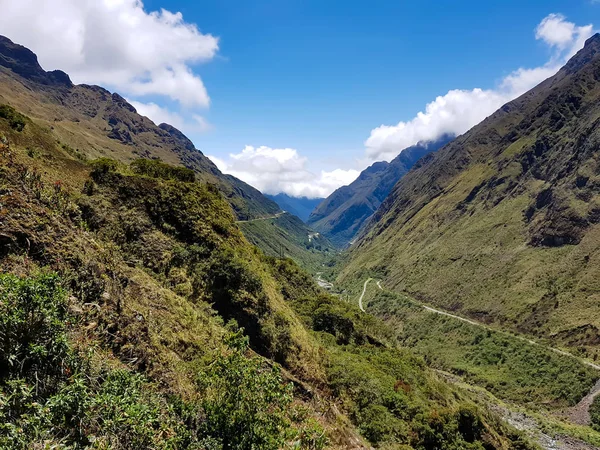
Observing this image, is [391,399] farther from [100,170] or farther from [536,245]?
[536,245]

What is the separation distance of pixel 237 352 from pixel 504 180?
20943cm

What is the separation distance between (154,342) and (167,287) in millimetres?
8376

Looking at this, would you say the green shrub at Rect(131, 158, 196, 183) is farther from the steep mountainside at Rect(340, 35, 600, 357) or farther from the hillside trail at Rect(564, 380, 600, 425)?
the steep mountainside at Rect(340, 35, 600, 357)

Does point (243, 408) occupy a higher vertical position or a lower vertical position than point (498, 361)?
higher

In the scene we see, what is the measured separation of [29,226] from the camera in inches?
620

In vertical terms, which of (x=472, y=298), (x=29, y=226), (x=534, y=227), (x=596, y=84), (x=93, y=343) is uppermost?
(x=596, y=84)

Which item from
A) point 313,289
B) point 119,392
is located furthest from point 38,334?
point 313,289

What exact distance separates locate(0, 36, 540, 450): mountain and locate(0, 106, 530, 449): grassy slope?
0.12 meters

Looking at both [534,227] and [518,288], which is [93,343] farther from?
[534,227]

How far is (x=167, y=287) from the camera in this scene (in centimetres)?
2467

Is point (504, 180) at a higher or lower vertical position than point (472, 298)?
higher

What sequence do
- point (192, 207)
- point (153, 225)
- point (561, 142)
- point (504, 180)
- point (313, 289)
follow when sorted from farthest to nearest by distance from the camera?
point (504, 180)
point (561, 142)
point (313, 289)
point (192, 207)
point (153, 225)

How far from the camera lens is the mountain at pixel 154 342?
352 inches

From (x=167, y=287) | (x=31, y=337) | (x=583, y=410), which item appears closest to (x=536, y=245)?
(x=583, y=410)
